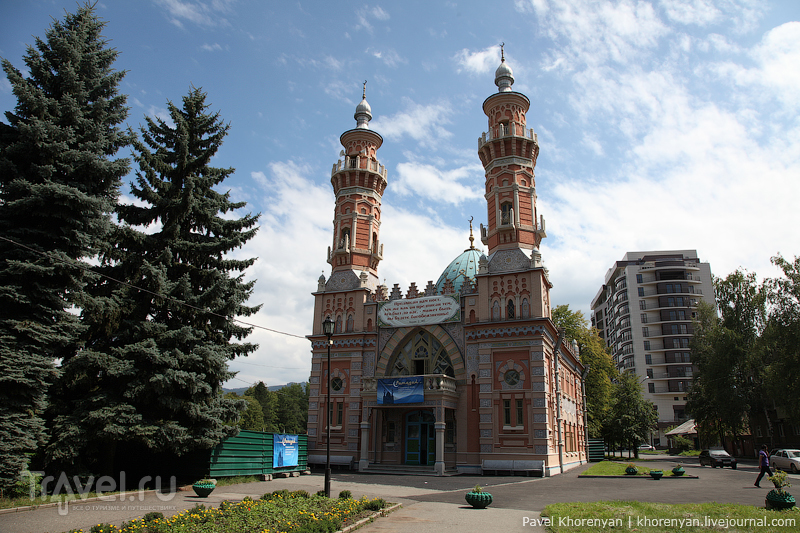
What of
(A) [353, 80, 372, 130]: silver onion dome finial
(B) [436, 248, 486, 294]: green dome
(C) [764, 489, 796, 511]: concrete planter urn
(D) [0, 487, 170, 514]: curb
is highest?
(A) [353, 80, 372, 130]: silver onion dome finial

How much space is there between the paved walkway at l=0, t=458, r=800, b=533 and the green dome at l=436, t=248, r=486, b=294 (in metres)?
18.5

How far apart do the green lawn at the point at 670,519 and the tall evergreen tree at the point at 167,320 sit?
40.4 feet

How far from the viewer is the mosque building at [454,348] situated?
1093 inches

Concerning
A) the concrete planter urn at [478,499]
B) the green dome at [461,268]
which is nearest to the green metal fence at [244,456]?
the concrete planter urn at [478,499]

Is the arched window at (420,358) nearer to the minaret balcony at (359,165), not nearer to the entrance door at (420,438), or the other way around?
the entrance door at (420,438)

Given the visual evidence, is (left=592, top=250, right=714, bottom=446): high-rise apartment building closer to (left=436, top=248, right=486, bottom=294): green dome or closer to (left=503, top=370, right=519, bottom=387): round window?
(left=436, top=248, right=486, bottom=294): green dome

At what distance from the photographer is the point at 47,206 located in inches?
596

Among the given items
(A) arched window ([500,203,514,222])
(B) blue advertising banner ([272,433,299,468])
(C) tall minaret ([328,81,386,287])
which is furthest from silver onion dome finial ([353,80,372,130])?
(B) blue advertising banner ([272,433,299,468])

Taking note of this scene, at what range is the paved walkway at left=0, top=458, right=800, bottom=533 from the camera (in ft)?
36.9

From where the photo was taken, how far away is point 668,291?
283 ft

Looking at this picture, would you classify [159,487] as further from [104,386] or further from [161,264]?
[161,264]

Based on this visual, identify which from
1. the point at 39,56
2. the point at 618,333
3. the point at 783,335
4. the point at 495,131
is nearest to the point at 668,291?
the point at 618,333

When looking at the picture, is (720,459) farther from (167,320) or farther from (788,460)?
(167,320)

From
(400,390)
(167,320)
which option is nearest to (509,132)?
→ (400,390)
